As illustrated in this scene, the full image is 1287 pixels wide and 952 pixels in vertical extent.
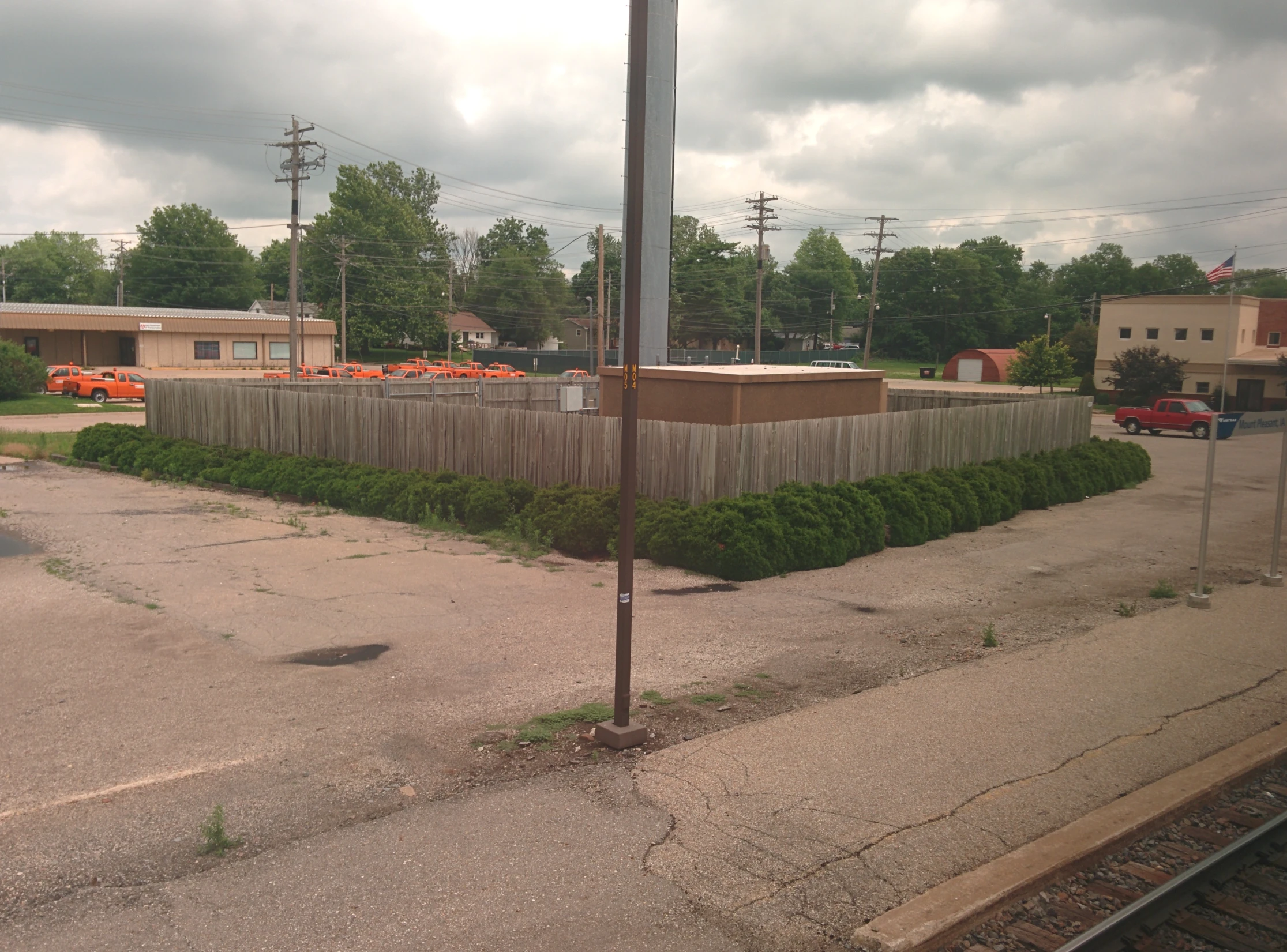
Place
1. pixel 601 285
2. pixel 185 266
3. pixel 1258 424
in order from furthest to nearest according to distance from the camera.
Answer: pixel 185 266
pixel 601 285
pixel 1258 424

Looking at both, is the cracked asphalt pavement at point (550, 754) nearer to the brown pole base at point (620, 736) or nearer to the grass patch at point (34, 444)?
the brown pole base at point (620, 736)

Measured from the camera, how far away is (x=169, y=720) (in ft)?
27.0

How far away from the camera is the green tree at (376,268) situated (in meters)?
89.6

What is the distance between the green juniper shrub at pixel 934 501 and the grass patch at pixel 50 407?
35084mm

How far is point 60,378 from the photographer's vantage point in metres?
48.7

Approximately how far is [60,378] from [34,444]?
23.5 meters

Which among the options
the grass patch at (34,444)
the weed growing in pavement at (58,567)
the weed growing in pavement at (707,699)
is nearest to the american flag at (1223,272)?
the weed growing in pavement at (707,699)

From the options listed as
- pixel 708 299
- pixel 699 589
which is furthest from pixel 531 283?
pixel 699 589

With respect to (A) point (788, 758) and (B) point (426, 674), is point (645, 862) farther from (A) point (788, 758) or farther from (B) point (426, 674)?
(B) point (426, 674)

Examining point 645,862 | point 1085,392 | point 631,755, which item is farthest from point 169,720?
point 1085,392

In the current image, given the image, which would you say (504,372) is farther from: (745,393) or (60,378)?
(745,393)

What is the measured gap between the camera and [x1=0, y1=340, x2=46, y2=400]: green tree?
43781mm

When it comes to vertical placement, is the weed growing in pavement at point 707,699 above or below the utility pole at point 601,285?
below

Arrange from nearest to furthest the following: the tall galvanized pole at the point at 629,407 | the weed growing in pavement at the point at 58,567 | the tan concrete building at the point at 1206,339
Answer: the tall galvanized pole at the point at 629,407, the weed growing in pavement at the point at 58,567, the tan concrete building at the point at 1206,339
